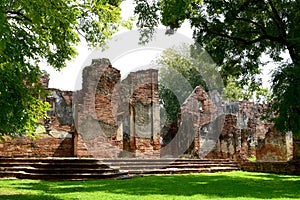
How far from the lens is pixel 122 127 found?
16.4m

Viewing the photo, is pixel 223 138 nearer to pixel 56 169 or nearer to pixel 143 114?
pixel 143 114

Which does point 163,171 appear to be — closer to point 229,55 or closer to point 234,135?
point 229,55

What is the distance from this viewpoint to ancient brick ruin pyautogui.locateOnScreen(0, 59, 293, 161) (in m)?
14.7

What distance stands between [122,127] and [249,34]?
23.4ft

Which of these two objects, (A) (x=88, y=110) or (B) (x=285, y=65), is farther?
(A) (x=88, y=110)

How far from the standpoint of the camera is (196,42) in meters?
14.2

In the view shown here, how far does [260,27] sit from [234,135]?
7906mm

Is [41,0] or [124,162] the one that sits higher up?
[41,0]

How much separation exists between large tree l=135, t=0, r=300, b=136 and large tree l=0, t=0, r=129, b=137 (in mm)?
3436

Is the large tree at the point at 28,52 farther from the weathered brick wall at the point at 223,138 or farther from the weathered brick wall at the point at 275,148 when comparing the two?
the weathered brick wall at the point at 275,148

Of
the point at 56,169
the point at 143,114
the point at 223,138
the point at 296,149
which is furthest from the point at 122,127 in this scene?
the point at 296,149

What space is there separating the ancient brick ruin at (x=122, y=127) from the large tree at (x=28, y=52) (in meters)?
6.45

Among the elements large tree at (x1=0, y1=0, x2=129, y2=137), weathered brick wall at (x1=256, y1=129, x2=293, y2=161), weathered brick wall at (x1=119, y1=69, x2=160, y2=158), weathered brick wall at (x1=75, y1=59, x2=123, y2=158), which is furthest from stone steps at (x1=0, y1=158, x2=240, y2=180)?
weathered brick wall at (x1=256, y1=129, x2=293, y2=161)

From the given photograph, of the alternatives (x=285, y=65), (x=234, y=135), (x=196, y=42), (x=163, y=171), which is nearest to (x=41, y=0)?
(x=285, y=65)
